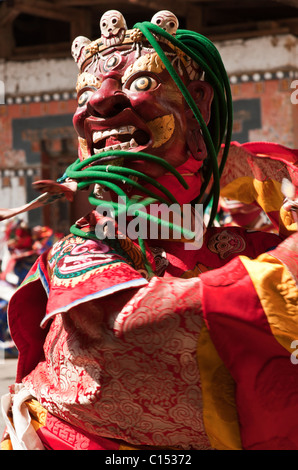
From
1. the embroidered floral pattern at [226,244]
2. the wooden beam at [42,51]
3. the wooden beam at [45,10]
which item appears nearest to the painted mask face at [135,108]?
the embroidered floral pattern at [226,244]

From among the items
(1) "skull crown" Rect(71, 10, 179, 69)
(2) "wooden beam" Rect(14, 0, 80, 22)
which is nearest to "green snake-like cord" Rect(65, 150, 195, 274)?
(1) "skull crown" Rect(71, 10, 179, 69)

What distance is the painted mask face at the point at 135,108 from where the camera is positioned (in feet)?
6.14

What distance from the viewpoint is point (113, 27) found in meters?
1.95

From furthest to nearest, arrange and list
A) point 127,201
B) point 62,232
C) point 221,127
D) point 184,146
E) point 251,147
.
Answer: point 62,232
point 251,147
point 221,127
point 184,146
point 127,201

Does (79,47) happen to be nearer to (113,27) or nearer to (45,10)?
(113,27)

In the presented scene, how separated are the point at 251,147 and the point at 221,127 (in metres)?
0.20

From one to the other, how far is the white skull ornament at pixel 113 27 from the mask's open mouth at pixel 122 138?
252mm

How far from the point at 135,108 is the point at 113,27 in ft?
0.82

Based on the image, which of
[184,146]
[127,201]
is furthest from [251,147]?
[127,201]

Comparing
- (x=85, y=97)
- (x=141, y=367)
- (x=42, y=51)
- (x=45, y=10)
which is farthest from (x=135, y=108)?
(x=42, y=51)

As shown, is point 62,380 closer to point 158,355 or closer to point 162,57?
point 158,355

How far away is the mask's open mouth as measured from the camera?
1.88m
